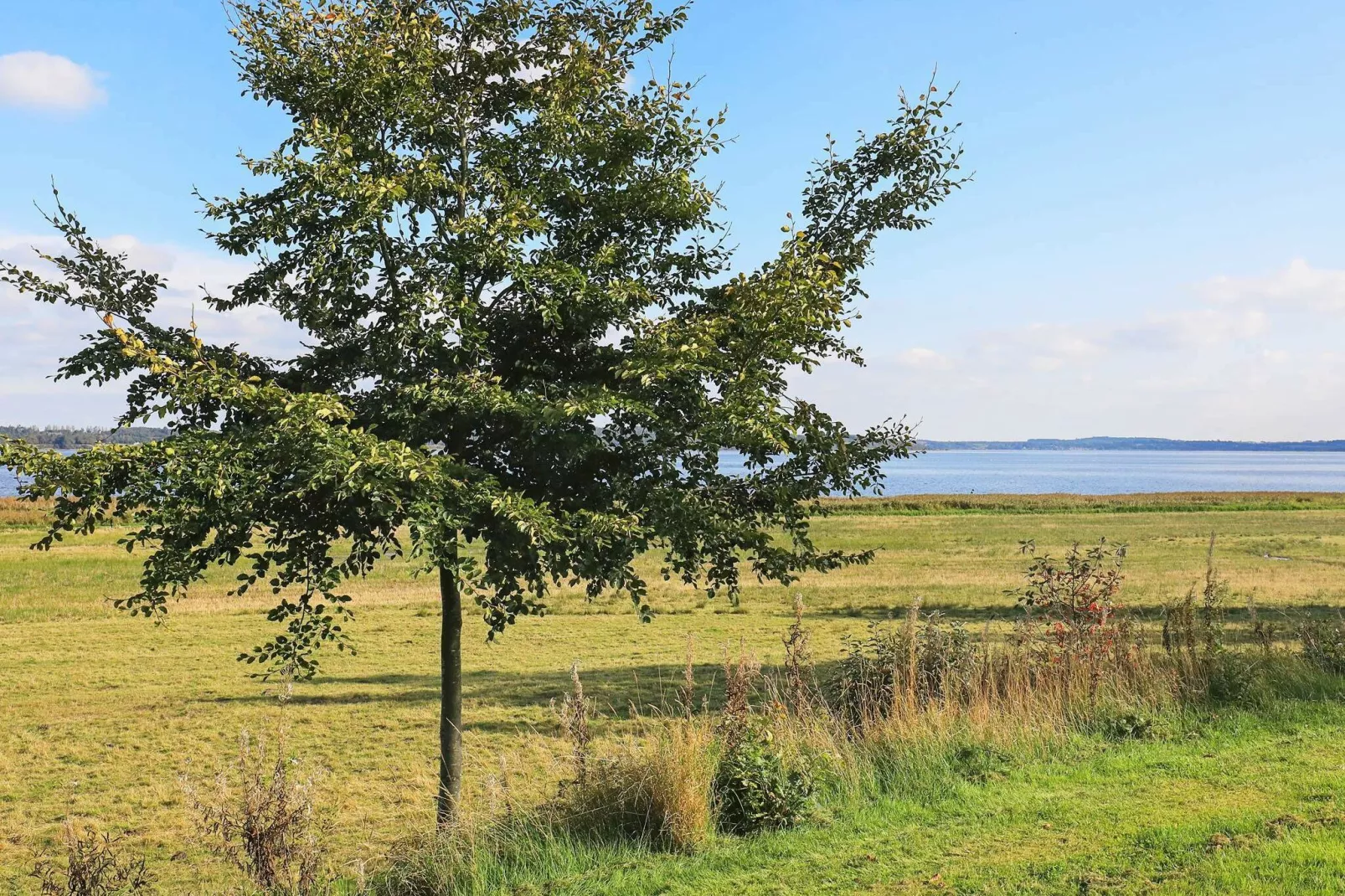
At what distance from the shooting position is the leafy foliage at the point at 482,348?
600cm

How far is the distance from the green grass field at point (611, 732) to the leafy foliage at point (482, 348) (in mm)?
2106

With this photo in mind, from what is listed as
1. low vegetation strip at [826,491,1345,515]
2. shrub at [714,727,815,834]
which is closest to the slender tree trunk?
shrub at [714,727,815,834]

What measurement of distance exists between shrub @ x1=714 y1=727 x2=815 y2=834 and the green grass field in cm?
24

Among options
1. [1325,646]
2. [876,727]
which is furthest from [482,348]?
[1325,646]

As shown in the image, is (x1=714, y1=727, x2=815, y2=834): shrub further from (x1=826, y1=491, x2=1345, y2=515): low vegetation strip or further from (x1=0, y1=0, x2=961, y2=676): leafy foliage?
(x1=826, y1=491, x2=1345, y2=515): low vegetation strip

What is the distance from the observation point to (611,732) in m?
13.0

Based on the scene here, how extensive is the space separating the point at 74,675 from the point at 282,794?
49.4ft

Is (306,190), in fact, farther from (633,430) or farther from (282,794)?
(282,794)

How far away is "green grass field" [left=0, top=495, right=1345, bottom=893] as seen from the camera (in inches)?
263

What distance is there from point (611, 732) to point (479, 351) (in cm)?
767

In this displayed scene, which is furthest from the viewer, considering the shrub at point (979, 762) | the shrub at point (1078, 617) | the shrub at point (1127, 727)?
the shrub at point (1078, 617)

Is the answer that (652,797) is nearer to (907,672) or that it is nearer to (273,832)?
(273,832)

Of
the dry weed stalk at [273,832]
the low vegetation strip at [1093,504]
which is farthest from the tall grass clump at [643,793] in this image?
the low vegetation strip at [1093,504]

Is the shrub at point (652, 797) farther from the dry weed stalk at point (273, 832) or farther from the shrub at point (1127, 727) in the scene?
the shrub at point (1127, 727)
